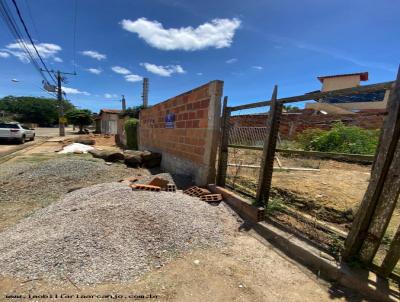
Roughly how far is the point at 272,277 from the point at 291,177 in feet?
11.9

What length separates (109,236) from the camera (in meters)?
2.88

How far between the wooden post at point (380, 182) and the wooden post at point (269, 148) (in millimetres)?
1420

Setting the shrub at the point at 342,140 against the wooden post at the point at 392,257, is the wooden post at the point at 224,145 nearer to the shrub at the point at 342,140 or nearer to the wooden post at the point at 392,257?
the wooden post at the point at 392,257

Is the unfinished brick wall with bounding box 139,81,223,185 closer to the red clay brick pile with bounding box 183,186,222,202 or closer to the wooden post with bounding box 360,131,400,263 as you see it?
the red clay brick pile with bounding box 183,186,222,202

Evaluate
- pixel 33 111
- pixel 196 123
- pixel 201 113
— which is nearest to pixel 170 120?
pixel 196 123

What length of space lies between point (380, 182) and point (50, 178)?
23.2 feet

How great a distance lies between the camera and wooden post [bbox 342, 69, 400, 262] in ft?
7.16

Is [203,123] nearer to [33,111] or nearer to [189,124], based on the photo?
[189,124]

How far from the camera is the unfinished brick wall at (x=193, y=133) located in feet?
16.3

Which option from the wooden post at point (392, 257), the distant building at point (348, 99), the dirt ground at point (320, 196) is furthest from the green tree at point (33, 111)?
the wooden post at point (392, 257)

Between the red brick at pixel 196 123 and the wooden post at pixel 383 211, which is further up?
the red brick at pixel 196 123

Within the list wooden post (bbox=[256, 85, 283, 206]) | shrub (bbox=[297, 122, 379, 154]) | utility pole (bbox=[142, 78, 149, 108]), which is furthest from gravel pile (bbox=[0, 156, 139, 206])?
utility pole (bbox=[142, 78, 149, 108])

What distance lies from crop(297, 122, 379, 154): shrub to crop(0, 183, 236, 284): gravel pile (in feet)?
19.8

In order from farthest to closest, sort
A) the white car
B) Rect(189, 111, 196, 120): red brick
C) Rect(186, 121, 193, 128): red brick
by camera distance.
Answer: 1. the white car
2. Rect(186, 121, 193, 128): red brick
3. Rect(189, 111, 196, 120): red brick
